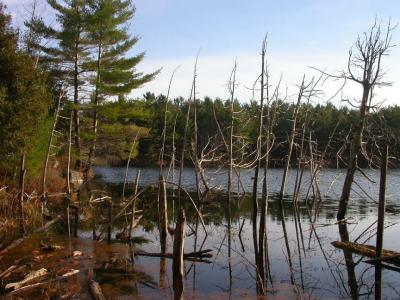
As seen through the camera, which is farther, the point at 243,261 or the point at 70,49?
the point at 70,49

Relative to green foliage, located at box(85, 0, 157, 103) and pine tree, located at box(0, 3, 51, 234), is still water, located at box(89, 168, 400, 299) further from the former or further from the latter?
green foliage, located at box(85, 0, 157, 103)

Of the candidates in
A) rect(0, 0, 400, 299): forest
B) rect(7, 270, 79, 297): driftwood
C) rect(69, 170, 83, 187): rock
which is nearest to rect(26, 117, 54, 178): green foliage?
rect(0, 0, 400, 299): forest

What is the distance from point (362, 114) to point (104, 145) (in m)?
19.5

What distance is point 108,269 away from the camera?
36.4ft

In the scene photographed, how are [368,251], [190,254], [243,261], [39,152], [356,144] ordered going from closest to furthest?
[190,254]
[243,261]
[368,251]
[356,144]
[39,152]

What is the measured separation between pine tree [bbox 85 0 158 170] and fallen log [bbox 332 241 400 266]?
2046 centimetres

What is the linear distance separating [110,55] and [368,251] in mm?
23810

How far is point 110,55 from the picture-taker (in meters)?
32.4

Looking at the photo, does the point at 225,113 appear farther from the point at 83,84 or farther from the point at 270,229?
the point at 270,229

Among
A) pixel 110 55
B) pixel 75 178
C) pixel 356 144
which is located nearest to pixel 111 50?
pixel 110 55

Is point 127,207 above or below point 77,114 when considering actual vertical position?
below

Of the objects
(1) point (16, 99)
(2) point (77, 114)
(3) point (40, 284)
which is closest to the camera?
(3) point (40, 284)

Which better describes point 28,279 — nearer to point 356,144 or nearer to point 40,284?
point 40,284

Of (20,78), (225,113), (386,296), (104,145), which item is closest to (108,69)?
(104,145)
